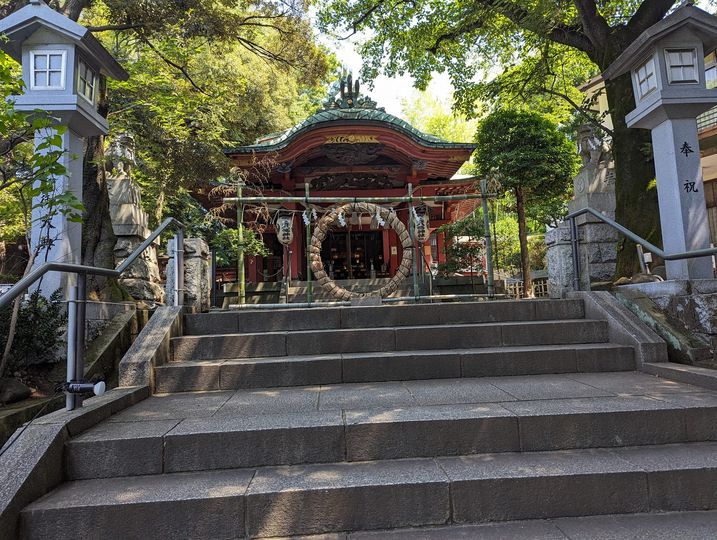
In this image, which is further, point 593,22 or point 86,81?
point 593,22

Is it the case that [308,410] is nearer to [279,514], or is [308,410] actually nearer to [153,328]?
[279,514]

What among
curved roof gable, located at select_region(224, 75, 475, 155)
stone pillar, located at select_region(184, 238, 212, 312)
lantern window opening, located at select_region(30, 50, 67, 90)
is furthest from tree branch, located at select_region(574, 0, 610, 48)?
lantern window opening, located at select_region(30, 50, 67, 90)

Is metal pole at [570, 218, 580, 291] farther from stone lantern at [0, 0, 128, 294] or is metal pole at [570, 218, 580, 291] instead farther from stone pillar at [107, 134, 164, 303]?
stone pillar at [107, 134, 164, 303]

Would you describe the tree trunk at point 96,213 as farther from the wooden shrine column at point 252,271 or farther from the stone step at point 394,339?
the wooden shrine column at point 252,271

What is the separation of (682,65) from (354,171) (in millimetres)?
8504

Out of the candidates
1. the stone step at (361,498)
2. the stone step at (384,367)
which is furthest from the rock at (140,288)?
the stone step at (361,498)

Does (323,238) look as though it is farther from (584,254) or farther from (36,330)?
(36,330)

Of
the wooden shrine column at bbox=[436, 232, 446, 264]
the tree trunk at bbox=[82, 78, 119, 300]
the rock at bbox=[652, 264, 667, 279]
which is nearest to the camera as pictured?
the rock at bbox=[652, 264, 667, 279]

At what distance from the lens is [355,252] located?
14.9 meters

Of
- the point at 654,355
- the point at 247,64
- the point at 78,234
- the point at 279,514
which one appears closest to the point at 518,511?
the point at 279,514

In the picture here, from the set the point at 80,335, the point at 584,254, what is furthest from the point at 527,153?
the point at 80,335

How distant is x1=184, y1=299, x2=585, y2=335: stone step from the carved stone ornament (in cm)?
761

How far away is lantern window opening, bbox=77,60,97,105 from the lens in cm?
437

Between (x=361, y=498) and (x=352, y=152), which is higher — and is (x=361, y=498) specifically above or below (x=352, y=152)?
below
